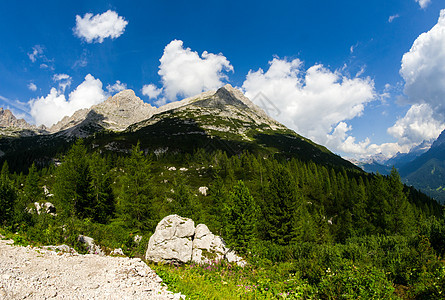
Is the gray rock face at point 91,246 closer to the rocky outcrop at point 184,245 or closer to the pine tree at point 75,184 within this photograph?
the rocky outcrop at point 184,245

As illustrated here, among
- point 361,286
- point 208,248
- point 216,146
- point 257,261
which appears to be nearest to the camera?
point 361,286

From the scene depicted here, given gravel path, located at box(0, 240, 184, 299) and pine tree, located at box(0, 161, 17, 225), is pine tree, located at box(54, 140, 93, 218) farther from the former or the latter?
gravel path, located at box(0, 240, 184, 299)

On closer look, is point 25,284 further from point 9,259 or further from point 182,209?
point 182,209

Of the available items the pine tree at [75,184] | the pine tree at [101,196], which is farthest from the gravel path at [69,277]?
the pine tree at [101,196]

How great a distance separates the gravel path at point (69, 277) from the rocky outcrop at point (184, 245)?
749cm

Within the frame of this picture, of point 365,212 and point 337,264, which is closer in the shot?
point 337,264

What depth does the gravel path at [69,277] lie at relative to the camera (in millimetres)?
7113

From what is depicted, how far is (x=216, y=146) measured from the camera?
19762cm

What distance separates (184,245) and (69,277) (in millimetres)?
11374

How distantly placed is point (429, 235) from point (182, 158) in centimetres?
13343

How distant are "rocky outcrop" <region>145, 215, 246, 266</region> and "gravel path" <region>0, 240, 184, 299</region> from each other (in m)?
7.49

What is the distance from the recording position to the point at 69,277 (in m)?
8.49

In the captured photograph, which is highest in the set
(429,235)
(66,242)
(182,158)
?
(182,158)

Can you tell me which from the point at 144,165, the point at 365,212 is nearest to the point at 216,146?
the point at 365,212
